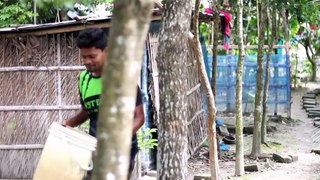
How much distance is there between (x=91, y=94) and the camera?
11.8 feet

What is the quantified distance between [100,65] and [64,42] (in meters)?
4.07

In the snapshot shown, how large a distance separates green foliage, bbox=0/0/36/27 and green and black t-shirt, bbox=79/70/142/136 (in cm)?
529

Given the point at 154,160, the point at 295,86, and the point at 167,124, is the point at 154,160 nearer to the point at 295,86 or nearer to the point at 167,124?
the point at 167,124

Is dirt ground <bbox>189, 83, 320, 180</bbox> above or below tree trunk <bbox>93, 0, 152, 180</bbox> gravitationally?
below

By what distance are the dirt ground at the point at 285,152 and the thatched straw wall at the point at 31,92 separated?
255cm

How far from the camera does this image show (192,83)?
32.2 ft

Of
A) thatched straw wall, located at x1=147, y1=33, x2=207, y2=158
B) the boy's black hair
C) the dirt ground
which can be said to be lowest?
the dirt ground

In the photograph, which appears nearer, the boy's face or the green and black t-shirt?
the boy's face

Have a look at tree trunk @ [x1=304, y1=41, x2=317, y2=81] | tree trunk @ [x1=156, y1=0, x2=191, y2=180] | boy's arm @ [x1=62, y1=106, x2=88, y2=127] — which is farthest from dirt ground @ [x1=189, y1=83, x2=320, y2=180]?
tree trunk @ [x1=304, y1=41, x2=317, y2=81]

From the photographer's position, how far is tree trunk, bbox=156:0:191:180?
4512 mm

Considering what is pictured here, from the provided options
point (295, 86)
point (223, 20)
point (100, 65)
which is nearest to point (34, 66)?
point (223, 20)

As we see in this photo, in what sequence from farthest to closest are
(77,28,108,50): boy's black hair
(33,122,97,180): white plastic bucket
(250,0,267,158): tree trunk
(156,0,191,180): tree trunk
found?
(250,0,267,158): tree trunk < (156,0,191,180): tree trunk < (77,28,108,50): boy's black hair < (33,122,97,180): white plastic bucket

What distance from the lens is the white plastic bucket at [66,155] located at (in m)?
3.21

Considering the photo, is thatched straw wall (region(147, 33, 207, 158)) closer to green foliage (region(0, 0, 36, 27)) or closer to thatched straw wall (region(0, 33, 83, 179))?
thatched straw wall (region(0, 33, 83, 179))
